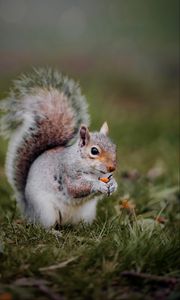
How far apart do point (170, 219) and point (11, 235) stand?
1.17 metres

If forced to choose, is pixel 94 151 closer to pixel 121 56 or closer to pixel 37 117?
pixel 37 117

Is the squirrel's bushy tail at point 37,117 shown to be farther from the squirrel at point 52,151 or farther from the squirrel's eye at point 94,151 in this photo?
the squirrel's eye at point 94,151

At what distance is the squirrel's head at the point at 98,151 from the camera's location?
3.03 m

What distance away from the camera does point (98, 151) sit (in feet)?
10.1

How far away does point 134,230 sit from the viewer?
111 inches

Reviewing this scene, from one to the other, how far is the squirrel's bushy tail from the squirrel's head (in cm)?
42

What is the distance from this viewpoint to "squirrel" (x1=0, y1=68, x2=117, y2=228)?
318cm

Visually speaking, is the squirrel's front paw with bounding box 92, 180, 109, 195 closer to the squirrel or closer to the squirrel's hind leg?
the squirrel

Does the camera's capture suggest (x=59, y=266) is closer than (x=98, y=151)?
Yes

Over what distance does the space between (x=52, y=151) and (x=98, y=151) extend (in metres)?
0.48

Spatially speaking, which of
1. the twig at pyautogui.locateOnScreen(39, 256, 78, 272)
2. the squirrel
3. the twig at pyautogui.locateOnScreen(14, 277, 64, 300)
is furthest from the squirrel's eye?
the twig at pyautogui.locateOnScreen(14, 277, 64, 300)

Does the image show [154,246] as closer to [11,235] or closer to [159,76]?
[11,235]

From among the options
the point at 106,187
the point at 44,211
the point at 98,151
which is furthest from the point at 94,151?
the point at 44,211

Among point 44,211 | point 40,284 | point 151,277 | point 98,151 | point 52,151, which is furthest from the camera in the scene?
point 52,151
